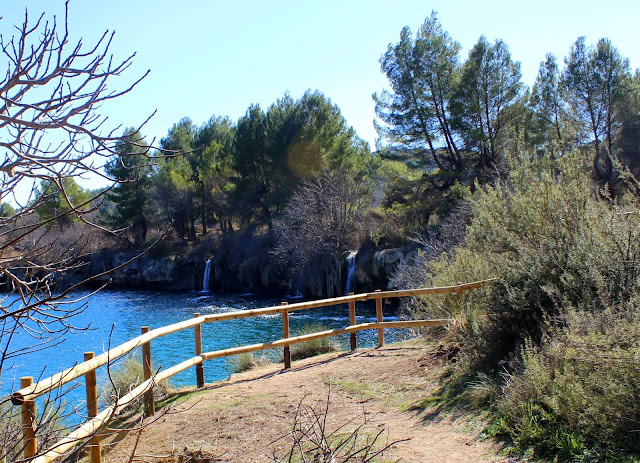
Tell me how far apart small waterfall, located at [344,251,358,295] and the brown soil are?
20.3 metres

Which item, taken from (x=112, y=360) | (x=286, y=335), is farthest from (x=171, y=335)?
(x=112, y=360)

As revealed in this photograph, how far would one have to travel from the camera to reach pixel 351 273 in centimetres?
2920

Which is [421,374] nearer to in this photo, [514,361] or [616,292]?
[514,361]

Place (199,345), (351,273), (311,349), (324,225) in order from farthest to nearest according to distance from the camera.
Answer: (324,225) < (351,273) < (311,349) < (199,345)

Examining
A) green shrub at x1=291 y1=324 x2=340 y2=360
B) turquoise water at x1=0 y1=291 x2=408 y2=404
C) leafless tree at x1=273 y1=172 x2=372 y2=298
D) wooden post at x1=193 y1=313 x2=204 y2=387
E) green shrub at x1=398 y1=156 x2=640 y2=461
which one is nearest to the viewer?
green shrub at x1=398 y1=156 x2=640 y2=461

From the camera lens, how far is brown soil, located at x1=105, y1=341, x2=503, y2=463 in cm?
500

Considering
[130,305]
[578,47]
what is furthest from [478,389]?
[130,305]

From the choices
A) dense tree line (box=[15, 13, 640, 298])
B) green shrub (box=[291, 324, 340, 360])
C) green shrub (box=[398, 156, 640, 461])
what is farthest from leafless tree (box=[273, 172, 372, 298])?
green shrub (box=[398, 156, 640, 461])

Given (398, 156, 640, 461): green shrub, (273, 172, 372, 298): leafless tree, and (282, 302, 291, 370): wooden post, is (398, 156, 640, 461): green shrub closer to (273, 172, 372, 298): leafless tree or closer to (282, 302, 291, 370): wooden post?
(282, 302, 291, 370): wooden post

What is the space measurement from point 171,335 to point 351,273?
11829 mm

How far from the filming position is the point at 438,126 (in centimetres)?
2748

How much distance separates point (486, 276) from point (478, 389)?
9.81 feet

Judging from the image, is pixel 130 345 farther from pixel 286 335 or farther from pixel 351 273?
pixel 351 273

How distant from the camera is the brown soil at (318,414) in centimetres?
500
